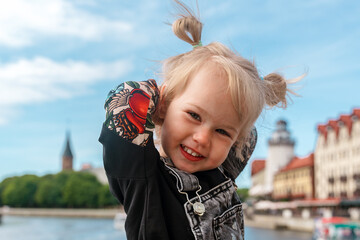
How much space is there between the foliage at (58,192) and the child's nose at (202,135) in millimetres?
54604

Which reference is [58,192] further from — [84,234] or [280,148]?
[84,234]

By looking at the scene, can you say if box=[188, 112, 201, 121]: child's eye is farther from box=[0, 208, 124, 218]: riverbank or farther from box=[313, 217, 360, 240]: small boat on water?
box=[0, 208, 124, 218]: riverbank

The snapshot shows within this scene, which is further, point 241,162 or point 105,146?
point 241,162

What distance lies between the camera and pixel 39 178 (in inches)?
2830

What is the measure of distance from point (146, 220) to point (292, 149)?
173ft

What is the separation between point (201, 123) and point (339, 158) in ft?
123

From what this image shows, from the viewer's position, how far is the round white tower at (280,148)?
5122cm

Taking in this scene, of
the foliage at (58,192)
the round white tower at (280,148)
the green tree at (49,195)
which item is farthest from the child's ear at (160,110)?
the green tree at (49,195)

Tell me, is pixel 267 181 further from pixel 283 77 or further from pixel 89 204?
pixel 283 77

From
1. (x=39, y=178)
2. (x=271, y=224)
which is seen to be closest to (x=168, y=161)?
(x=271, y=224)

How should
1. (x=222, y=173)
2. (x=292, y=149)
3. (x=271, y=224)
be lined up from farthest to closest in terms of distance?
(x=292, y=149) < (x=271, y=224) < (x=222, y=173)

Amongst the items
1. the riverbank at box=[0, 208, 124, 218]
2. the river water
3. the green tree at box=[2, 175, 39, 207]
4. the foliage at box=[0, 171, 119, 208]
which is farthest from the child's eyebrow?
the green tree at box=[2, 175, 39, 207]

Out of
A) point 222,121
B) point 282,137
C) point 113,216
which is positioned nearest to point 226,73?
point 222,121

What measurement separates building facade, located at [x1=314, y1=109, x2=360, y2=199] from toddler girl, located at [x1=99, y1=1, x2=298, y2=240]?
33387mm
